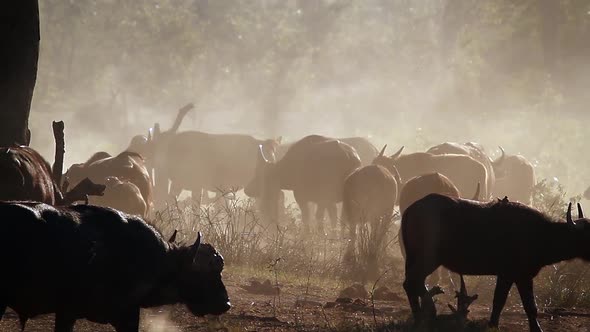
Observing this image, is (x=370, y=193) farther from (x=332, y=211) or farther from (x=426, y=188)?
(x=332, y=211)

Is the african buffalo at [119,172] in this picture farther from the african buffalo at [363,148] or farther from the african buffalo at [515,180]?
the african buffalo at [363,148]

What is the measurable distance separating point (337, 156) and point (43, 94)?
117 feet

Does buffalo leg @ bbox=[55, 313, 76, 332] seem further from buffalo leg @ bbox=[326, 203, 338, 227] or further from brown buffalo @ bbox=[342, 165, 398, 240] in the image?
buffalo leg @ bbox=[326, 203, 338, 227]

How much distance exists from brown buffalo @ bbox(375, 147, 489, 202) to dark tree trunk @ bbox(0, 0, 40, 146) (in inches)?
342

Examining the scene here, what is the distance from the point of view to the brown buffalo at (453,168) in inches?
652

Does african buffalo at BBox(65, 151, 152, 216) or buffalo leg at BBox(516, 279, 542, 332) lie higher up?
african buffalo at BBox(65, 151, 152, 216)

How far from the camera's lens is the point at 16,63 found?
992cm

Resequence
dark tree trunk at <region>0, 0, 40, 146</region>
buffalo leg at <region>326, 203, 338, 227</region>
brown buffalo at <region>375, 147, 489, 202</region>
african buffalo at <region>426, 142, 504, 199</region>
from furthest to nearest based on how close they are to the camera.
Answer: african buffalo at <region>426, 142, 504, 199</region>
buffalo leg at <region>326, 203, 338, 227</region>
brown buffalo at <region>375, 147, 489, 202</region>
dark tree trunk at <region>0, 0, 40, 146</region>

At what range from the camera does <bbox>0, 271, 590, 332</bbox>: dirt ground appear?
798 cm

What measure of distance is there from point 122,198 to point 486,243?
588 cm

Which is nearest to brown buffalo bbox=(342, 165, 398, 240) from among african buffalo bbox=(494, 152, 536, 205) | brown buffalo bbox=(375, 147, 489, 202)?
brown buffalo bbox=(375, 147, 489, 202)

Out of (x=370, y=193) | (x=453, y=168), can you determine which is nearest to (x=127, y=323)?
(x=370, y=193)

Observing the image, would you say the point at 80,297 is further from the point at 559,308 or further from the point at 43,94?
the point at 43,94

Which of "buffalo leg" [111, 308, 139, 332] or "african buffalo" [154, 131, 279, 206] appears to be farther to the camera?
"african buffalo" [154, 131, 279, 206]
